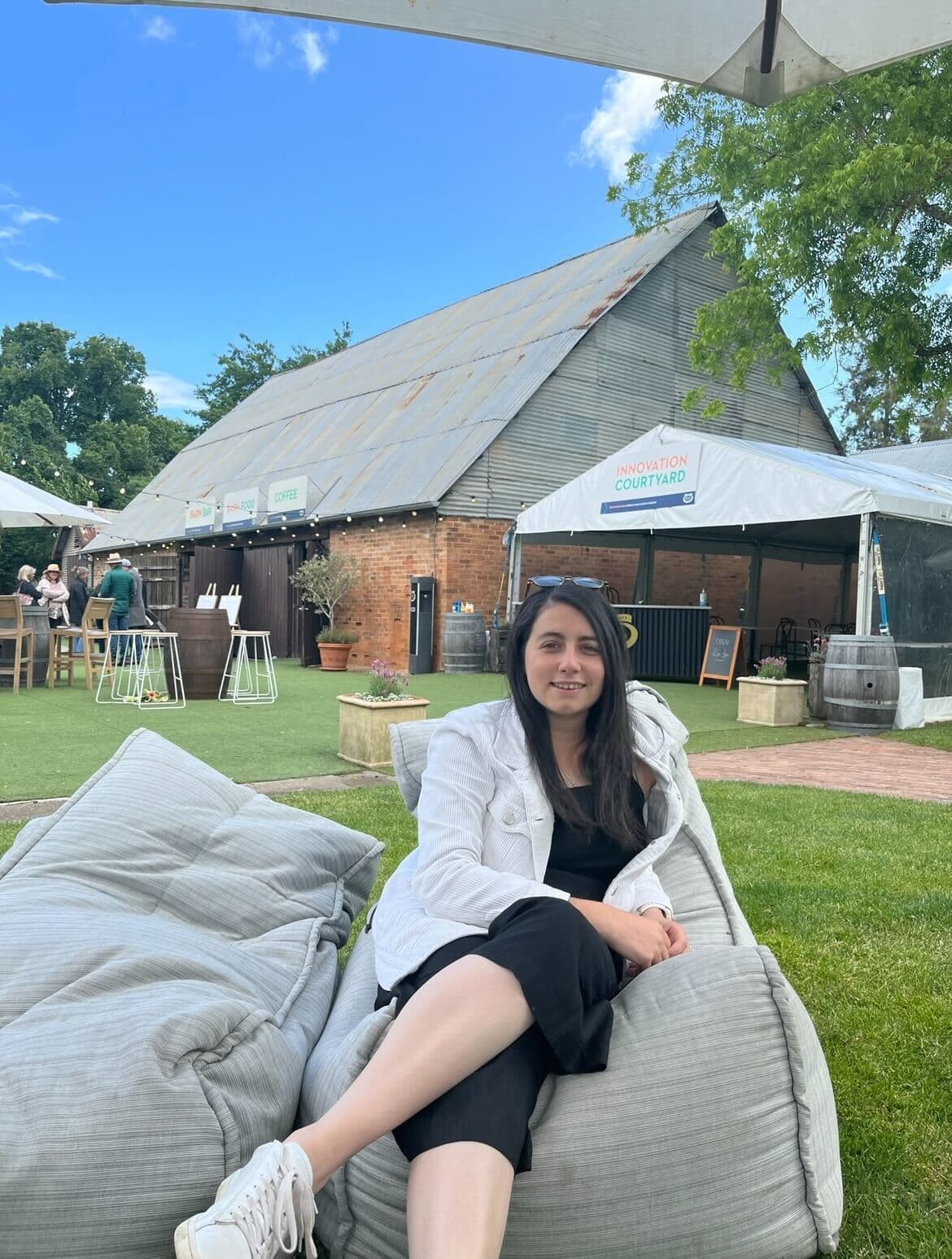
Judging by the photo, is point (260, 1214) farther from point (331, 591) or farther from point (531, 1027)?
point (331, 591)

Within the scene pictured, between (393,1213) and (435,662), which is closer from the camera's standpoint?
(393,1213)

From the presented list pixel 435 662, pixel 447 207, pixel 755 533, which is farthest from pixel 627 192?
pixel 447 207

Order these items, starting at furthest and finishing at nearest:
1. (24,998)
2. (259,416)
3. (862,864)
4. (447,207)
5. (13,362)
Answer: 1. (13,362)
2. (447,207)
3. (259,416)
4. (862,864)
5. (24,998)

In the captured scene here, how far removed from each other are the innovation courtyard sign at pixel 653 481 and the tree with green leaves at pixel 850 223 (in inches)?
79.9

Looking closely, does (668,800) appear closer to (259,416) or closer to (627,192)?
(627,192)

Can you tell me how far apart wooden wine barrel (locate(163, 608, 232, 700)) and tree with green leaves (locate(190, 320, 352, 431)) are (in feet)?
111

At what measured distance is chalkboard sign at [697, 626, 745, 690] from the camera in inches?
496

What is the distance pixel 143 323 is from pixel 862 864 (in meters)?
60.2

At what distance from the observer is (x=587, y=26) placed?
1.96 metres

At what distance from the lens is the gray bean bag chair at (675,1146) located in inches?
56.2

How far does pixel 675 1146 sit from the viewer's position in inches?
57.2

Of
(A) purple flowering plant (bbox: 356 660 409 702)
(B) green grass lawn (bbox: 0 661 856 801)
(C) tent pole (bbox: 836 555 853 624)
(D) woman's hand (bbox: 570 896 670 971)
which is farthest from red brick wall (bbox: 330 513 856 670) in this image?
(D) woman's hand (bbox: 570 896 670 971)

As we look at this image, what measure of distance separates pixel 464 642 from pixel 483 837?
11.3m

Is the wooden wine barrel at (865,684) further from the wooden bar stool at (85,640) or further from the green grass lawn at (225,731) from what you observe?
the wooden bar stool at (85,640)
